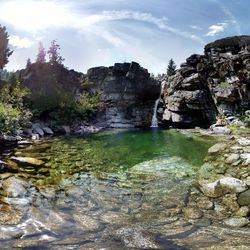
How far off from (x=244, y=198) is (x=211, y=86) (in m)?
22.7

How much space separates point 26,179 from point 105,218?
4.22 metres

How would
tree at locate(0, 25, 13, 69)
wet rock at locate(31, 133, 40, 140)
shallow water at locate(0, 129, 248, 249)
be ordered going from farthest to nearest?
tree at locate(0, 25, 13, 69) → wet rock at locate(31, 133, 40, 140) → shallow water at locate(0, 129, 248, 249)

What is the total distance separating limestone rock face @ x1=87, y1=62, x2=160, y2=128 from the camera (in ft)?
126

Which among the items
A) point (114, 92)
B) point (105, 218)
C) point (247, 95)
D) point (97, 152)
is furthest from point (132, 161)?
point (114, 92)

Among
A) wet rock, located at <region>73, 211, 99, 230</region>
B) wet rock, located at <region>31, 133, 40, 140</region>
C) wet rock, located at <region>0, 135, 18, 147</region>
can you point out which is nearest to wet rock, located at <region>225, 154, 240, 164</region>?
wet rock, located at <region>73, 211, 99, 230</region>

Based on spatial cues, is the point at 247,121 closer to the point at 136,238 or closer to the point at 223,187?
the point at 223,187

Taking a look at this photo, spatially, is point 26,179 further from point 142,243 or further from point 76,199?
point 142,243

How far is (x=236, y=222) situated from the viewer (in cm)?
616

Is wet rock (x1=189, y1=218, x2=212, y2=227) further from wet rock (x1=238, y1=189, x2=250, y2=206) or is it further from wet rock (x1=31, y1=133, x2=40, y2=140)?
wet rock (x1=31, y1=133, x2=40, y2=140)

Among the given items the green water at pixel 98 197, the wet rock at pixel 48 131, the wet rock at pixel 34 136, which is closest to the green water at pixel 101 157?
the green water at pixel 98 197

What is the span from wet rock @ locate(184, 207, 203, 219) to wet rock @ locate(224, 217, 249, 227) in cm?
63

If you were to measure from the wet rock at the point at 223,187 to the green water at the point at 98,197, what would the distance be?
2.19ft

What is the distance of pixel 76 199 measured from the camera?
7832 mm

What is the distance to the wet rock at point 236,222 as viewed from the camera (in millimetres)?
6031
